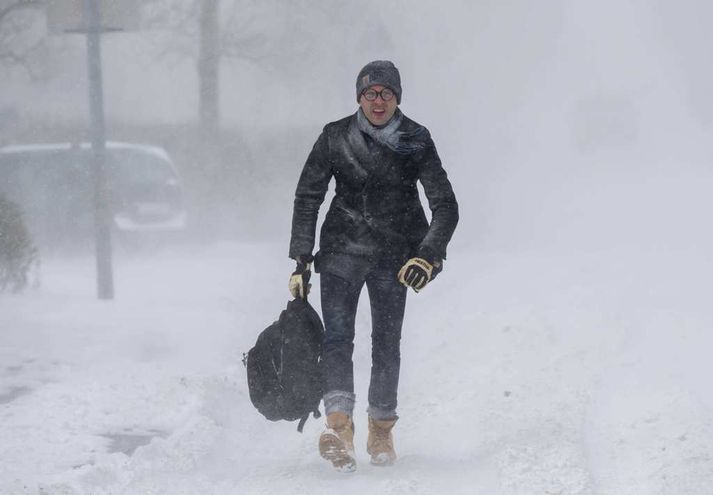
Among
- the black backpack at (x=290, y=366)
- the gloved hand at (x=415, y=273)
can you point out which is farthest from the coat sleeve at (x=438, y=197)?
the black backpack at (x=290, y=366)

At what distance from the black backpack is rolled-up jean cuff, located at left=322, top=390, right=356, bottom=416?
95mm

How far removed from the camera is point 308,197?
5.04 m

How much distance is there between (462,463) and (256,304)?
592cm

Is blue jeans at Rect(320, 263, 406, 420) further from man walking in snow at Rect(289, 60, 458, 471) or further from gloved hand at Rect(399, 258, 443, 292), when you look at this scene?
gloved hand at Rect(399, 258, 443, 292)

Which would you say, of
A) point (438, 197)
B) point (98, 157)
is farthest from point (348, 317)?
point (98, 157)

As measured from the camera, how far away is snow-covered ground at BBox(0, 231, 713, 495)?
492 cm

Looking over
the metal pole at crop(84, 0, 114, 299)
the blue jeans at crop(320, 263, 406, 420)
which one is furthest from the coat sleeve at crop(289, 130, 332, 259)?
the metal pole at crop(84, 0, 114, 299)

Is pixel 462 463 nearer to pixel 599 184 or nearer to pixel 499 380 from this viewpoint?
pixel 499 380

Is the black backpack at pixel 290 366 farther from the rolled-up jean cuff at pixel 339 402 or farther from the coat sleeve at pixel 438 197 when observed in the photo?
the coat sleeve at pixel 438 197

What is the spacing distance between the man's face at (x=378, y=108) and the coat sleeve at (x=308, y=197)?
0.77 feet

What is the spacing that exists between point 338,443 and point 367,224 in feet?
3.09

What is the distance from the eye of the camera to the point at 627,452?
17.3 ft

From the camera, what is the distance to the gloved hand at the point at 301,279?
4949 mm

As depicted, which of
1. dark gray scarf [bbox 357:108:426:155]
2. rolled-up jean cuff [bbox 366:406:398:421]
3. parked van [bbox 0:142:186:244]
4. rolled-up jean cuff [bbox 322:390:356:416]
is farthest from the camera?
parked van [bbox 0:142:186:244]
